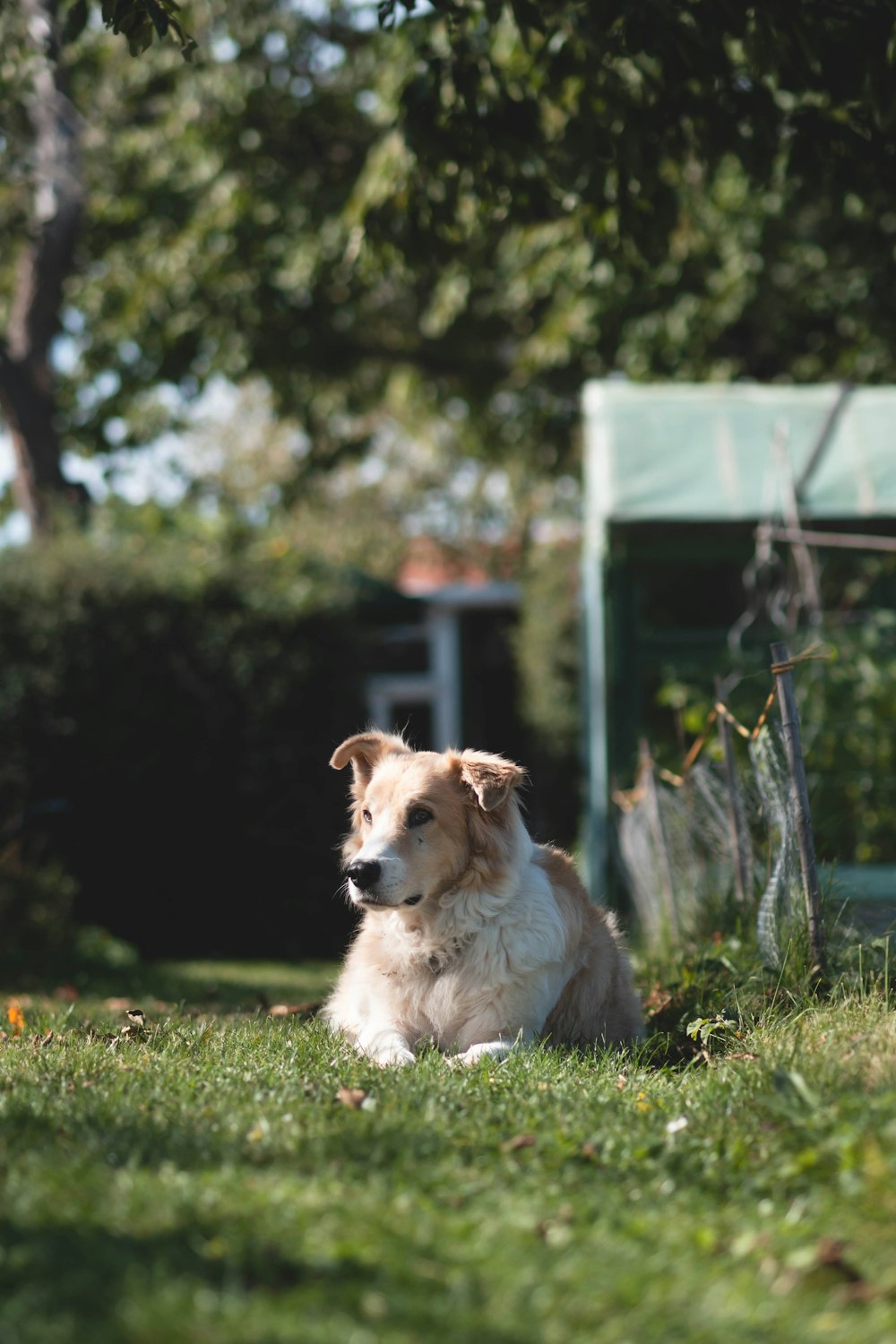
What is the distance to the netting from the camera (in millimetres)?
5297

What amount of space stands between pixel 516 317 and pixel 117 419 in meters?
5.41

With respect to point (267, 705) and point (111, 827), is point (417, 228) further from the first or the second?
point (111, 827)

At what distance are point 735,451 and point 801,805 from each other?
5899 mm

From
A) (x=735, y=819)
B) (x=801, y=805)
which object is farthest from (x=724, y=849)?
(x=801, y=805)

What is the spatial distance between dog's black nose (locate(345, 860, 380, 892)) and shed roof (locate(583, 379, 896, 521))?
5.69 meters

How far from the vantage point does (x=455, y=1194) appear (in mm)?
3062

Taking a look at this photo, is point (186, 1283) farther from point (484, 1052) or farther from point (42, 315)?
point (42, 315)

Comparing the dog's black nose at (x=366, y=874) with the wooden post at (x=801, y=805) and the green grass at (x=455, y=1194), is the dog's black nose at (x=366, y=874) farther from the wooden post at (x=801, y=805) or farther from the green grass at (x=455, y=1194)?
the wooden post at (x=801, y=805)

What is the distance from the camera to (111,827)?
11938 mm

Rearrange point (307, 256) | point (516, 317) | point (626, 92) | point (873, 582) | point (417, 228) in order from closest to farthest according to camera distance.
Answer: point (626, 92)
point (417, 228)
point (873, 582)
point (307, 256)
point (516, 317)

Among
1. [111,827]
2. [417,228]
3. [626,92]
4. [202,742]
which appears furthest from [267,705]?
[626,92]

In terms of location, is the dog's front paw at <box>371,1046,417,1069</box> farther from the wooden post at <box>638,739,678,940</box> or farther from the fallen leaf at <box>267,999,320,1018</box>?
the wooden post at <box>638,739,678,940</box>

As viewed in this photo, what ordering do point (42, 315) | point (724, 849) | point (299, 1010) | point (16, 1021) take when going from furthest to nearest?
point (42, 315), point (299, 1010), point (724, 849), point (16, 1021)

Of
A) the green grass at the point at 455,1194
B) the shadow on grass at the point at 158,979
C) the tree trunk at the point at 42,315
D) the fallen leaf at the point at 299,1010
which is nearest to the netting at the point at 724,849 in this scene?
the green grass at the point at 455,1194
